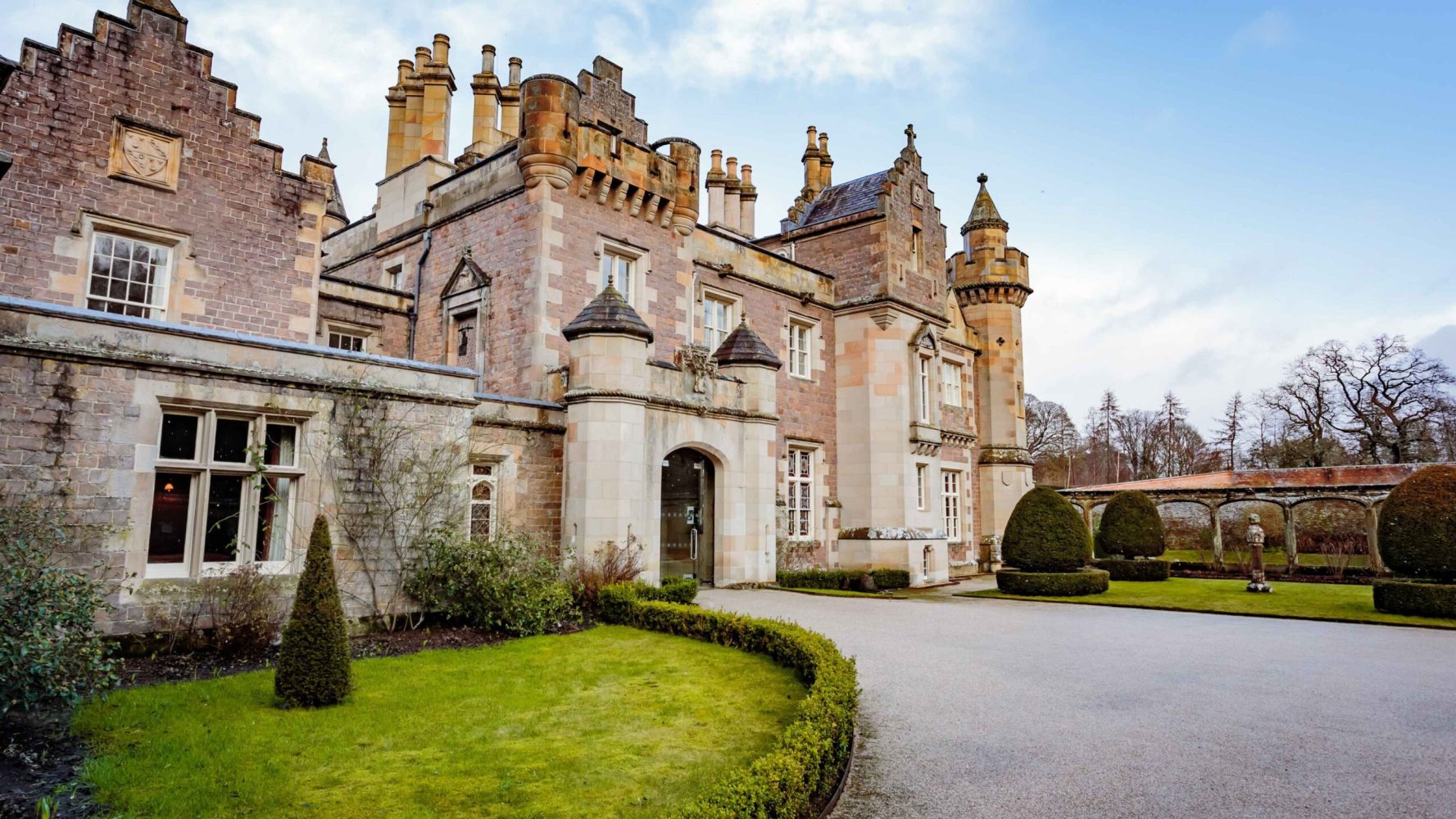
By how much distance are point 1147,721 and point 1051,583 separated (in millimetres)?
11833

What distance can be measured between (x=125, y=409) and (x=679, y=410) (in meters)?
8.86

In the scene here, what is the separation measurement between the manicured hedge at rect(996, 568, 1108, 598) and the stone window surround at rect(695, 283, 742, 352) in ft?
30.3

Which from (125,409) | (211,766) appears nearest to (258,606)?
(125,409)

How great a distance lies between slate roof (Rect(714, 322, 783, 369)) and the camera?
17.1 metres

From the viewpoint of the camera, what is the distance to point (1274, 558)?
A: 33375 millimetres

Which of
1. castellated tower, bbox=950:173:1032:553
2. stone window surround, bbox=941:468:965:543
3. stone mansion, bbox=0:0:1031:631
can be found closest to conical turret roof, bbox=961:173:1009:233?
castellated tower, bbox=950:173:1032:553

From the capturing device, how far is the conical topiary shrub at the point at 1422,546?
14883 millimetres

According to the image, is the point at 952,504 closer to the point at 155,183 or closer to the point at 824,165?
the point at 824,165

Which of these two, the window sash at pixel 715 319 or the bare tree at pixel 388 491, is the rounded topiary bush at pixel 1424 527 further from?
the bare tree at pixel 388 491

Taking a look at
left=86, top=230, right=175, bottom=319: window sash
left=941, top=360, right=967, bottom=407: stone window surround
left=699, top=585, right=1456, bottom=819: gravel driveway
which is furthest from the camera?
left=941, top=360, right=967, bottom=407: stone window surround

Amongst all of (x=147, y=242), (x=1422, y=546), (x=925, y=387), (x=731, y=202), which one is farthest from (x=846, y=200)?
(x=147, y=242)

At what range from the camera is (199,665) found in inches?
326

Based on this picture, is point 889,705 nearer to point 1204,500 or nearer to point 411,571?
point 411,571

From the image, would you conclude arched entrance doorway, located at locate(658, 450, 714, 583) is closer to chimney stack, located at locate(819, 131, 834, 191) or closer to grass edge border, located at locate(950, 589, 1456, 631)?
grass edge border, located at locate(950, 589, 1456, 631)
